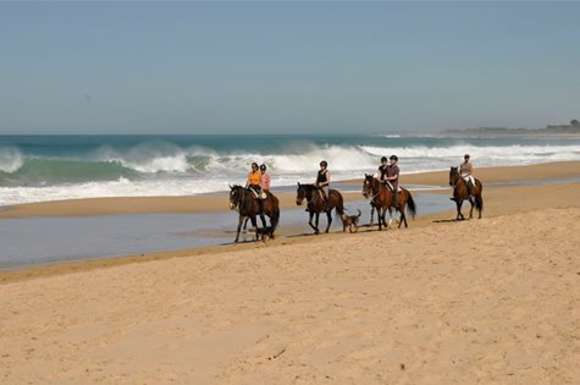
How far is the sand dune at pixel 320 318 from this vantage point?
7.20 metres

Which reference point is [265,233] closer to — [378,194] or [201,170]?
[378,194]

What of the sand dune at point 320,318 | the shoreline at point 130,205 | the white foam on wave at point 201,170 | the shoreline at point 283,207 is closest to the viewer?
the sand dune at point 320,318

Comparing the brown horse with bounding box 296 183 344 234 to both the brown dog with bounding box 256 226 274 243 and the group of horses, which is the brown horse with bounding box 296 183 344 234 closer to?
the group of horses

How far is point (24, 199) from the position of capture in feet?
102

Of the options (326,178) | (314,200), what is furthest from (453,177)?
(314,200)

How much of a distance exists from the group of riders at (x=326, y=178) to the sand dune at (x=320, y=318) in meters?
5.71

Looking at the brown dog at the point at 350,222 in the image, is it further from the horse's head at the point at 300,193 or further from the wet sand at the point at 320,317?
the wet sand at the point at 320,317

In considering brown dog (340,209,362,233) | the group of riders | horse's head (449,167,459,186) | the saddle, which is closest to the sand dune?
the saddle

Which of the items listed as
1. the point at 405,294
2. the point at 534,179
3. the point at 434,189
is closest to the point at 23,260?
the point at 405,294

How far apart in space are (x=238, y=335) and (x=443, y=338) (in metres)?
2.12

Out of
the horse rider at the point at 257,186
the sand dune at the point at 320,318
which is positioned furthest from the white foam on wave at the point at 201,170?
the sand dune at the point at 320,318

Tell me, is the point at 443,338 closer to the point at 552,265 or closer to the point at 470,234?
the point at 552,265

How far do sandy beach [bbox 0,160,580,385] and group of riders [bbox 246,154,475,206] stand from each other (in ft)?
17.1

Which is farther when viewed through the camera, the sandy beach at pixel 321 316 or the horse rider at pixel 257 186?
the horse rider at pixel 257 186
